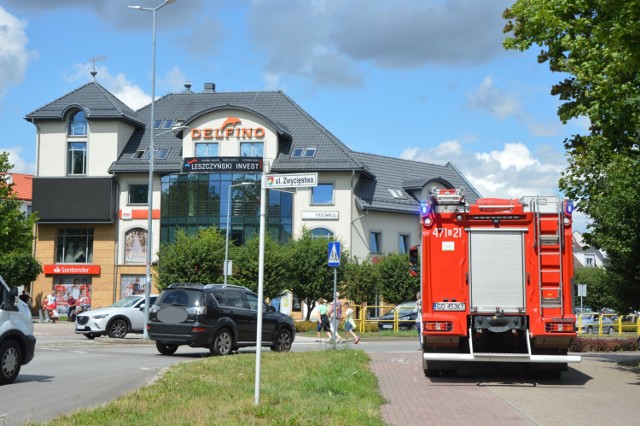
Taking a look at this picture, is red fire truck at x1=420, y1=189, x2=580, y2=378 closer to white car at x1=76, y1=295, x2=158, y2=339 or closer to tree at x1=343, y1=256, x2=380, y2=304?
white car at x1=76, y1=295, x2=158, y2=339

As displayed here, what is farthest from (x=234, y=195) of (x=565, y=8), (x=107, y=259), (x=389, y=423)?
(x=389, y=423)

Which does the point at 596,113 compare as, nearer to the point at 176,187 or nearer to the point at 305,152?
the point at 305,152

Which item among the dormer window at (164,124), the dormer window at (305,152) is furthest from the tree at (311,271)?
the dormer window at (164,124)

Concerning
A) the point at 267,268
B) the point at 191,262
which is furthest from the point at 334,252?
the point at 191,262

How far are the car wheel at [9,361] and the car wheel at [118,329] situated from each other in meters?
17.0

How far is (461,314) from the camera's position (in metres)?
15.4

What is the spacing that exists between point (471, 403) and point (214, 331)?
10362 mm

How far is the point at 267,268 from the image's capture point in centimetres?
4778

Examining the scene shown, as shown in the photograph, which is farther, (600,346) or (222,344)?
(600,346)

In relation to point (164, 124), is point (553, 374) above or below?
below

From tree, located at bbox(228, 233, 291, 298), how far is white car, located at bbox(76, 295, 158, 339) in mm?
15276

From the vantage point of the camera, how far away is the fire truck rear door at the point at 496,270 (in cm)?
1552

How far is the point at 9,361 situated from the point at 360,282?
1518 inches

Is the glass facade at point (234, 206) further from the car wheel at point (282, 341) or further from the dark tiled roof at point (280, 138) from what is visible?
the car wheel at point (282, 341)
